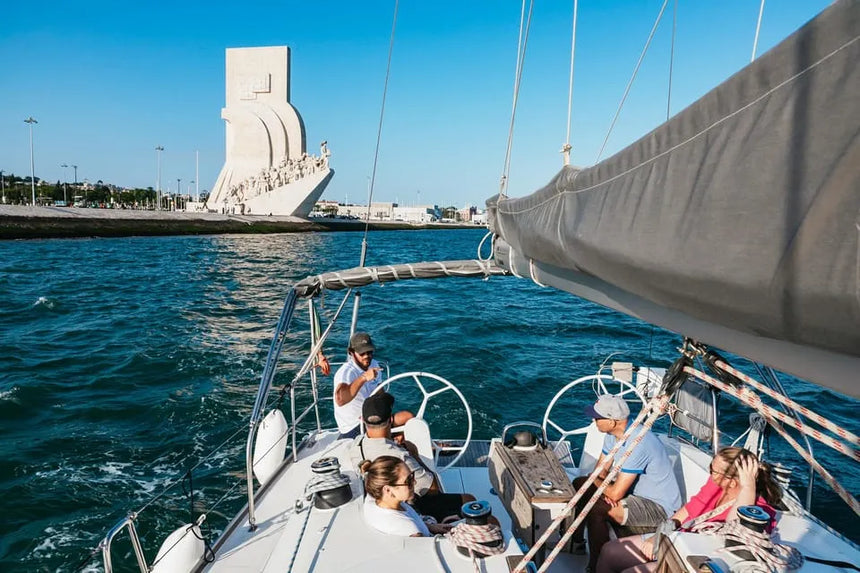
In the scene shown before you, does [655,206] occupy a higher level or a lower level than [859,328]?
higher

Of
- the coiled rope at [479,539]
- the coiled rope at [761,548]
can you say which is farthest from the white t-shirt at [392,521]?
the coiled rope at [761,548]

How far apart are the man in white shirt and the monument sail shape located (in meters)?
62.3

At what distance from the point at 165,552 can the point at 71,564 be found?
227 centimetres

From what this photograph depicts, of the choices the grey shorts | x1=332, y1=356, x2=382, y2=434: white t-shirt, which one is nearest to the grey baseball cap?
the grey shorts

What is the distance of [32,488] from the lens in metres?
5.63

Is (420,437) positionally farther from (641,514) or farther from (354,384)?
(641,514)

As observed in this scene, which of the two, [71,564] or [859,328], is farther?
[71,564]

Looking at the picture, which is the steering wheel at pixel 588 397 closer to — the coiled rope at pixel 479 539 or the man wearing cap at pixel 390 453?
the man wearing cap at pixel 390 453

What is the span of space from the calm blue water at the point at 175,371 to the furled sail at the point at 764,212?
3432 millimetres

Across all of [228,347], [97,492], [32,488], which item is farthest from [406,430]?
[228,347]

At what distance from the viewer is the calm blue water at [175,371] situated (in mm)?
5457

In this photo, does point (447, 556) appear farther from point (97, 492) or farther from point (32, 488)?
point (32, 488)

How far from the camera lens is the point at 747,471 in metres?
2.49

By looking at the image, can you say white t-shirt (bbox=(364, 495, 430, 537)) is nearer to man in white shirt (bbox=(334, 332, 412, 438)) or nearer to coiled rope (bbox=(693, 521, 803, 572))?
coiled rope (bbox=(693, 521, 803, 572))
